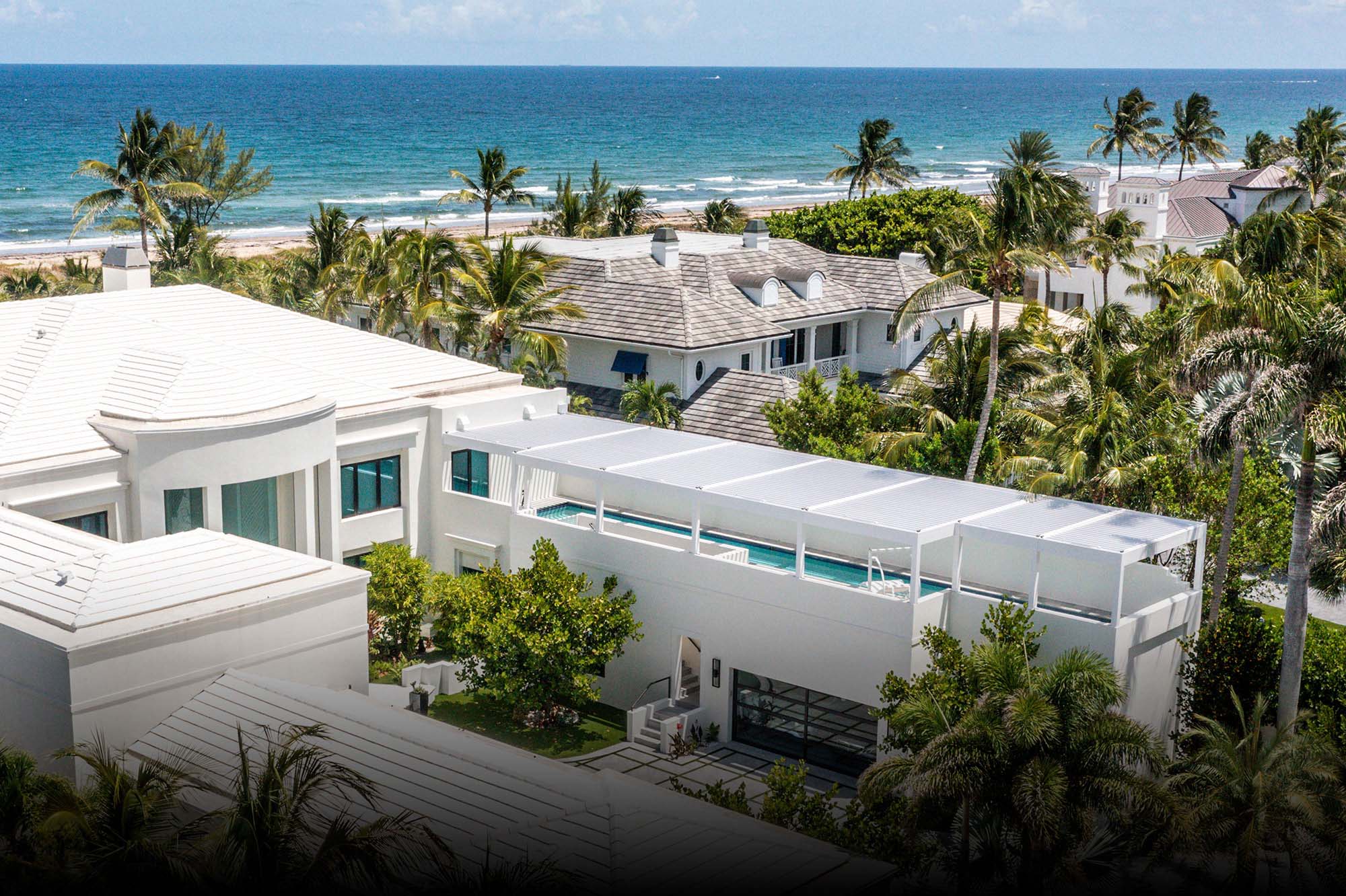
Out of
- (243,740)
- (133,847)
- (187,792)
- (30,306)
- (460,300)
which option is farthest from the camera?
(460,300)

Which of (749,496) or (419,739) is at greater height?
(749,496)

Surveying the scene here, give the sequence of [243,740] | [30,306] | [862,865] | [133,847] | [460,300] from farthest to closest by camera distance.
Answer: [460,300], [30,306], [243,740], [862,865], [133,847]

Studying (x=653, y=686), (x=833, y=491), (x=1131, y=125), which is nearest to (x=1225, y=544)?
(x=833, y=491)

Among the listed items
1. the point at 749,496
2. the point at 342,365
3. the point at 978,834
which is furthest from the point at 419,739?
the point at 342,365

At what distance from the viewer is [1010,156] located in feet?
118

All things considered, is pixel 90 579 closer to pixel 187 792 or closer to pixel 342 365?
pixel 187 792

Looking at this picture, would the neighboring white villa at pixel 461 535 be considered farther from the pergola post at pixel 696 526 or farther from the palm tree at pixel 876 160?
the palm tree at pixel 876 160

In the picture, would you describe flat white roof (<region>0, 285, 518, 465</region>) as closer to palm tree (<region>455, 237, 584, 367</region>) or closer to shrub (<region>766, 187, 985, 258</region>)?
palm tree (<region>455, 237, 584, 367</region>)

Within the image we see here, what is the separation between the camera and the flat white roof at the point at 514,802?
694 inches

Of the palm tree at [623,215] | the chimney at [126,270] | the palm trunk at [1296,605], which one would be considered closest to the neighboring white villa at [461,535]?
the palm trunk at [1296,605]

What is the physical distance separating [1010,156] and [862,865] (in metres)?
22.5

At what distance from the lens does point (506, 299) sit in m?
41.1

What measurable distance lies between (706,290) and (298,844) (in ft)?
114

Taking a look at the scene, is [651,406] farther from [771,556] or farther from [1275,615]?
[1275,615]
